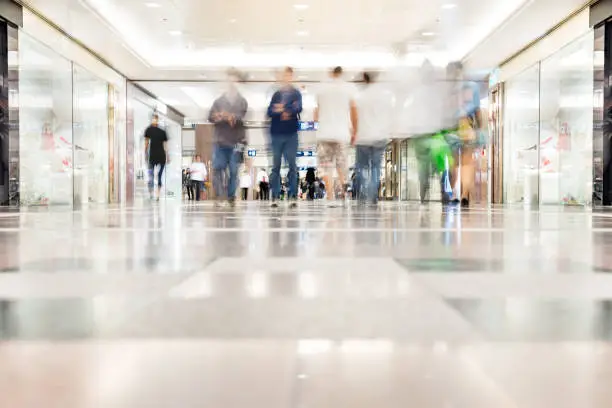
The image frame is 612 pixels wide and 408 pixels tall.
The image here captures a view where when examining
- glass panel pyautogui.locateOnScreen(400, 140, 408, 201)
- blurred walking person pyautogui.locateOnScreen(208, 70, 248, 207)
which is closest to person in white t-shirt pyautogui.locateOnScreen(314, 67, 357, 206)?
blurred walking person pyautogui.locateOnScreen(208, 70, 248, 207)

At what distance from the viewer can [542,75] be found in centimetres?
1548

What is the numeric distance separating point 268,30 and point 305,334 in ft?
50.0

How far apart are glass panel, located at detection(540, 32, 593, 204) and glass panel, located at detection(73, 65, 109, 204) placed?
11.6 meters

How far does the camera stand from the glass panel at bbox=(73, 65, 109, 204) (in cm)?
1633

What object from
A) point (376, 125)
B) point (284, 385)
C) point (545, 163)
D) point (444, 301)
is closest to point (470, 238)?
point (444, 301)

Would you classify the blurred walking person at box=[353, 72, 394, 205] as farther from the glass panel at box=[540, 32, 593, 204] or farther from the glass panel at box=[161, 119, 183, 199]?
the glass panel at box=[161, 119, 183, 199]

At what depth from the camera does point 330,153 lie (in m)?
9.93

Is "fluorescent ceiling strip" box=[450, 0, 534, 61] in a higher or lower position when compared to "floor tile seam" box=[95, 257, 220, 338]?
higher

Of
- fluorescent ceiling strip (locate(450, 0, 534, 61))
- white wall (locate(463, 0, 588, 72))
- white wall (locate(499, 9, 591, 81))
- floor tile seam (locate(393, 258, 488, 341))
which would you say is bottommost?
floor tile seam (locate(393, 258, 488, 341))

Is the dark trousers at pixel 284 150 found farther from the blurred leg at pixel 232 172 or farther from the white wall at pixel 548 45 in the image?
the white wall at pixel 548 45

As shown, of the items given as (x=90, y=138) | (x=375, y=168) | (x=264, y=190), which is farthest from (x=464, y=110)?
(x=264, y=190)

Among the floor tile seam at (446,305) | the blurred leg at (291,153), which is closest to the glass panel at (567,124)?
the blurred leg at (291,153)

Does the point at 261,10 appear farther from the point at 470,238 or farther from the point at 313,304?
the point at 313,304

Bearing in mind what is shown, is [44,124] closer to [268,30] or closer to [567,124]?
[268,30]
